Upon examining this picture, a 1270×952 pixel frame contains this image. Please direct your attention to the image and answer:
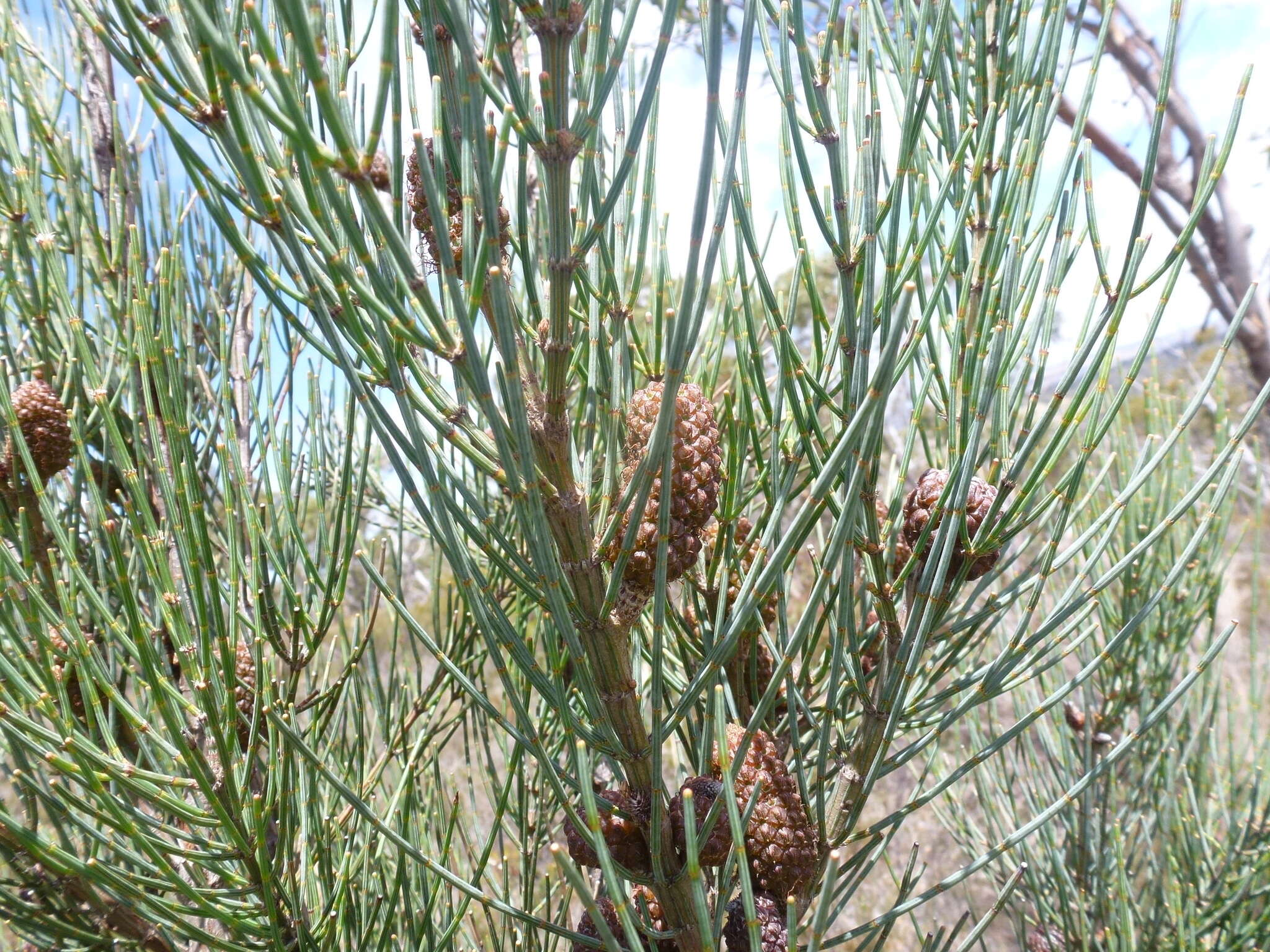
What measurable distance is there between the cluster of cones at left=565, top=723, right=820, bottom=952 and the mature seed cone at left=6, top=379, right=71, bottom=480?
2.03ft

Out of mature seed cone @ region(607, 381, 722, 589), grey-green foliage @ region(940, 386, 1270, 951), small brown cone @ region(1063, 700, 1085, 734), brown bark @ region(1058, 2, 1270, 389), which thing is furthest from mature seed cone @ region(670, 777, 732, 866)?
brown bark @ region(1058, 2, 1270, 389)

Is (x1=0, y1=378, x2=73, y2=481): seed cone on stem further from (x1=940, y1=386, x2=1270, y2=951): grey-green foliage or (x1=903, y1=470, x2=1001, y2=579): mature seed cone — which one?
(x1=940, y1=386, x2=1270, y2=951): grey-green foliage

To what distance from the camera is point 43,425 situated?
2.61 ft

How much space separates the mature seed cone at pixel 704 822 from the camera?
0.52 meters

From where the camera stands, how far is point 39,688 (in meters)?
0.68

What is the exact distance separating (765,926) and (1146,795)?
112cm

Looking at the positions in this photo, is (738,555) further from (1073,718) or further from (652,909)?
(1073,718)

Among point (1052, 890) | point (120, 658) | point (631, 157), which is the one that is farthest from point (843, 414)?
point (1052, 890)

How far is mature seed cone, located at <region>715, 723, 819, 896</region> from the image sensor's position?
54 cm

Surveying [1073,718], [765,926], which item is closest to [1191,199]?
[1073,718]

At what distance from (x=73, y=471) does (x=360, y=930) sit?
61 cm

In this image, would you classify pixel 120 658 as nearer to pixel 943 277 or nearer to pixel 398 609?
pixel 398 609

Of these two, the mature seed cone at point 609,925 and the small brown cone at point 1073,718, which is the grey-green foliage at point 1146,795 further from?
Answer: the mature seed cone at point 609,925

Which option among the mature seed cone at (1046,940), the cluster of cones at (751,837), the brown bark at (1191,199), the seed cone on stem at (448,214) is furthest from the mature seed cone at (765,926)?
the brown bark at (1191,199)
